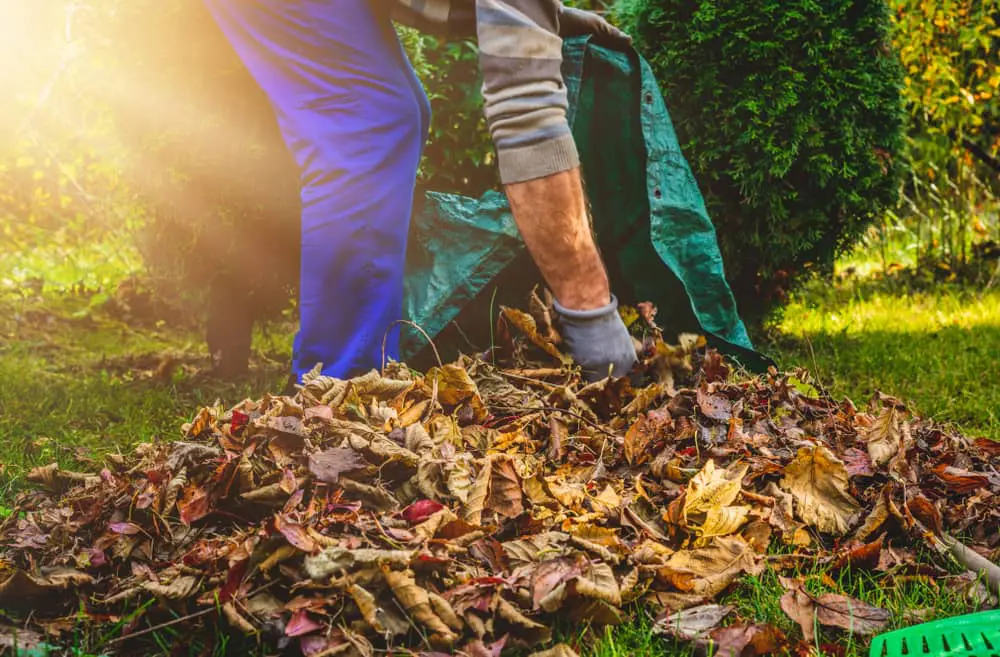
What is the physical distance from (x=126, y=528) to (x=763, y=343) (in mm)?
2945

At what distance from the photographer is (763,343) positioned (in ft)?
12.5

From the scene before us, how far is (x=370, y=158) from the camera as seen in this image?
7.55ft

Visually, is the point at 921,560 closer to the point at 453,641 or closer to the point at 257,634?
the point at 453,641

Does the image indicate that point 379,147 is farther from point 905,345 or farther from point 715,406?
point 905,345

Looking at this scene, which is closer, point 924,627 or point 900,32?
point 924,627

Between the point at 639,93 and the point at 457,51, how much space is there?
30.1 inches

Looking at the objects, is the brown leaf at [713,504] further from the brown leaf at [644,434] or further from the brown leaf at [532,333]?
the brown leaf at [532,333]

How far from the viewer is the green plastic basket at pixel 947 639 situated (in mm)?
1208

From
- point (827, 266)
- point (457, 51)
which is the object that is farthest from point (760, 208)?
point (457, 51)

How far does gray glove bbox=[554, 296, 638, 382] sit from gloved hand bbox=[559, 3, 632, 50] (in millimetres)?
1029

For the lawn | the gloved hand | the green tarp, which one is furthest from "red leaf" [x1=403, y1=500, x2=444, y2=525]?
the gloved hand

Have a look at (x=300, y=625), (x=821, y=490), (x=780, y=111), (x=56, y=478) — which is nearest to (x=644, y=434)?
(x=821, y=490)

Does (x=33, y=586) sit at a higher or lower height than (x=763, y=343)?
higher

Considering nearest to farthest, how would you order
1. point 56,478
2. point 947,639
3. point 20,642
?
point 947,639 → point 20,642 → point 56,478
